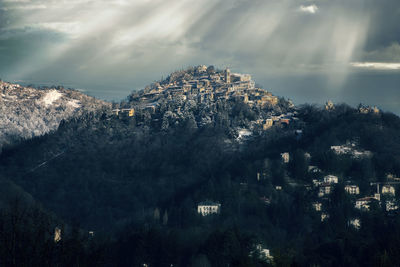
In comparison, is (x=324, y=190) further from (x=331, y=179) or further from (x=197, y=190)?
(x=197, y=190)

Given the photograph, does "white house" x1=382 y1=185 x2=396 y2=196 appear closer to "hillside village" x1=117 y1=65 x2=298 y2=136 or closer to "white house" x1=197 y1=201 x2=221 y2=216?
"white house" x1=197 y1=201 x2=221 y2=216

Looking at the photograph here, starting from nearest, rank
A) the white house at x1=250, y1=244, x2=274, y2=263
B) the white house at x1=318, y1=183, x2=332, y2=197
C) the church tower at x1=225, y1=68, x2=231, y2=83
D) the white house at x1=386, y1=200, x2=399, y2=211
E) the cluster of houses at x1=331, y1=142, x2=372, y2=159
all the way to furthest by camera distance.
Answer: the white house at x1=250, y1=244, x2=274, y2=263
the white house at x1=386, y1=200, x2=399, y2=211
the white house at x1=318, y1=183, x2=332, y2=197
the cluster of houses at x1=331, y1=142, x2=372, y2=159
the church tower at x1=225, y1=68, x2=231, y2=83

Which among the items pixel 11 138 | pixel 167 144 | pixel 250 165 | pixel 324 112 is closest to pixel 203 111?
pixel 167 144

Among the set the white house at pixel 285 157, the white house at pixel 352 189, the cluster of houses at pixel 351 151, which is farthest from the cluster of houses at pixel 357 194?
the cluster of houses at pixel 351 151

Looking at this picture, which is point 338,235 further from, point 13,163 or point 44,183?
point 13,163

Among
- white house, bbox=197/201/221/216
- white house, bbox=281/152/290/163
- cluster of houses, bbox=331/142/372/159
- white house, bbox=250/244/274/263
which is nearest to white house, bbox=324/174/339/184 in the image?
cluster of houses, bbox=331/142/372/159

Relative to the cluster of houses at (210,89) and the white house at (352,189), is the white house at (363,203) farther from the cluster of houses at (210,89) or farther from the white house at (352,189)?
the cluster of houses at (210,89)
